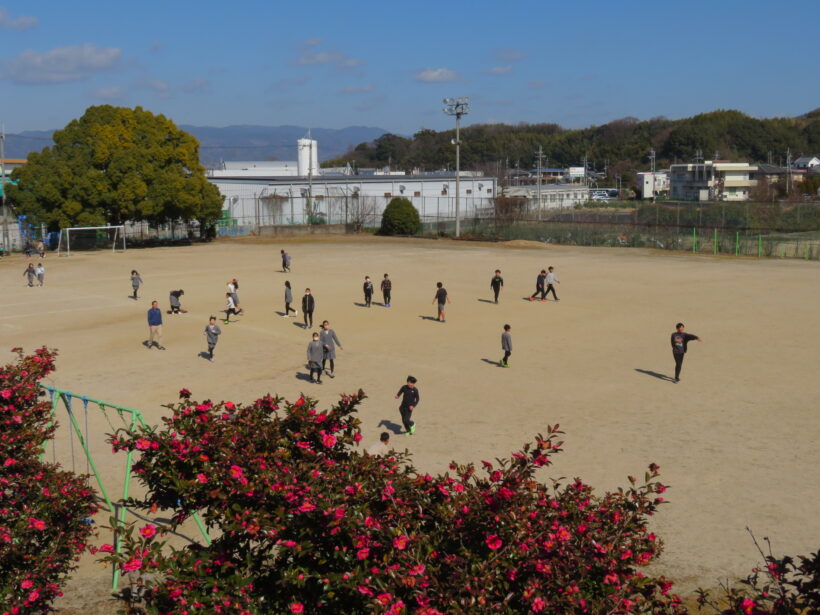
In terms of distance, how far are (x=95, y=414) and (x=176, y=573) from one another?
11.6m

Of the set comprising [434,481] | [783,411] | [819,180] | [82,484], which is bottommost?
[783,411]

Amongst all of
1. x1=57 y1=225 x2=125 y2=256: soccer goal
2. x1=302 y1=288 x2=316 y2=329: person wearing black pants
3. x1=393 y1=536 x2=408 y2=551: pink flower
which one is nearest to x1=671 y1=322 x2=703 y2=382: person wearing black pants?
x1=302 y1=288 x2=316 y2=329: person wearing black pants

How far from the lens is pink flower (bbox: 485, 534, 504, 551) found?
18.3 ft

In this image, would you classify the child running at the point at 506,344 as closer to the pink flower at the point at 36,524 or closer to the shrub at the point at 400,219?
the pink flower at the point at 36,524

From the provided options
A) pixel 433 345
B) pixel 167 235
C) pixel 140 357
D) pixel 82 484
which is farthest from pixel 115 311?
pixel 167 235

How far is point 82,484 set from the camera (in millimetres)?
8602

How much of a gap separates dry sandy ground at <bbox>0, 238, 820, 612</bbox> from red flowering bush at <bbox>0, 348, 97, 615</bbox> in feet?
5.26

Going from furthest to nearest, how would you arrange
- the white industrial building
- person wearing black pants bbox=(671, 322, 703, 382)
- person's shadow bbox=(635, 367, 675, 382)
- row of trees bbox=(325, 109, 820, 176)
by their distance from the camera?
row of trees bbox=(325, 109, 820, 176)
the white industrial building
person's shadow bbox=(635, 367, 675, 382)
person wearing black pants bbox=(671, 322, 703, 382)

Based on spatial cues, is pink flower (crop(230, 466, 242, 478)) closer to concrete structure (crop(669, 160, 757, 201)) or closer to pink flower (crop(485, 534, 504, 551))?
pink flower (crop(485, 534, 504, 551))

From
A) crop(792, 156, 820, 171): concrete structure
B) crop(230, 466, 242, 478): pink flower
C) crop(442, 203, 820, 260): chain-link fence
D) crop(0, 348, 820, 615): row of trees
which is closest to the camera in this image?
crop(0, 348, 820, 615): row of trees

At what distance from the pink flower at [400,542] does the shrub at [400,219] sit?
54.9 meters

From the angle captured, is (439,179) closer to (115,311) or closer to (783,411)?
(115,311)

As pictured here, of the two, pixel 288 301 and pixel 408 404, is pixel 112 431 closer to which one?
pixel 408 404

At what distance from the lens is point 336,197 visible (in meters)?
66.8
